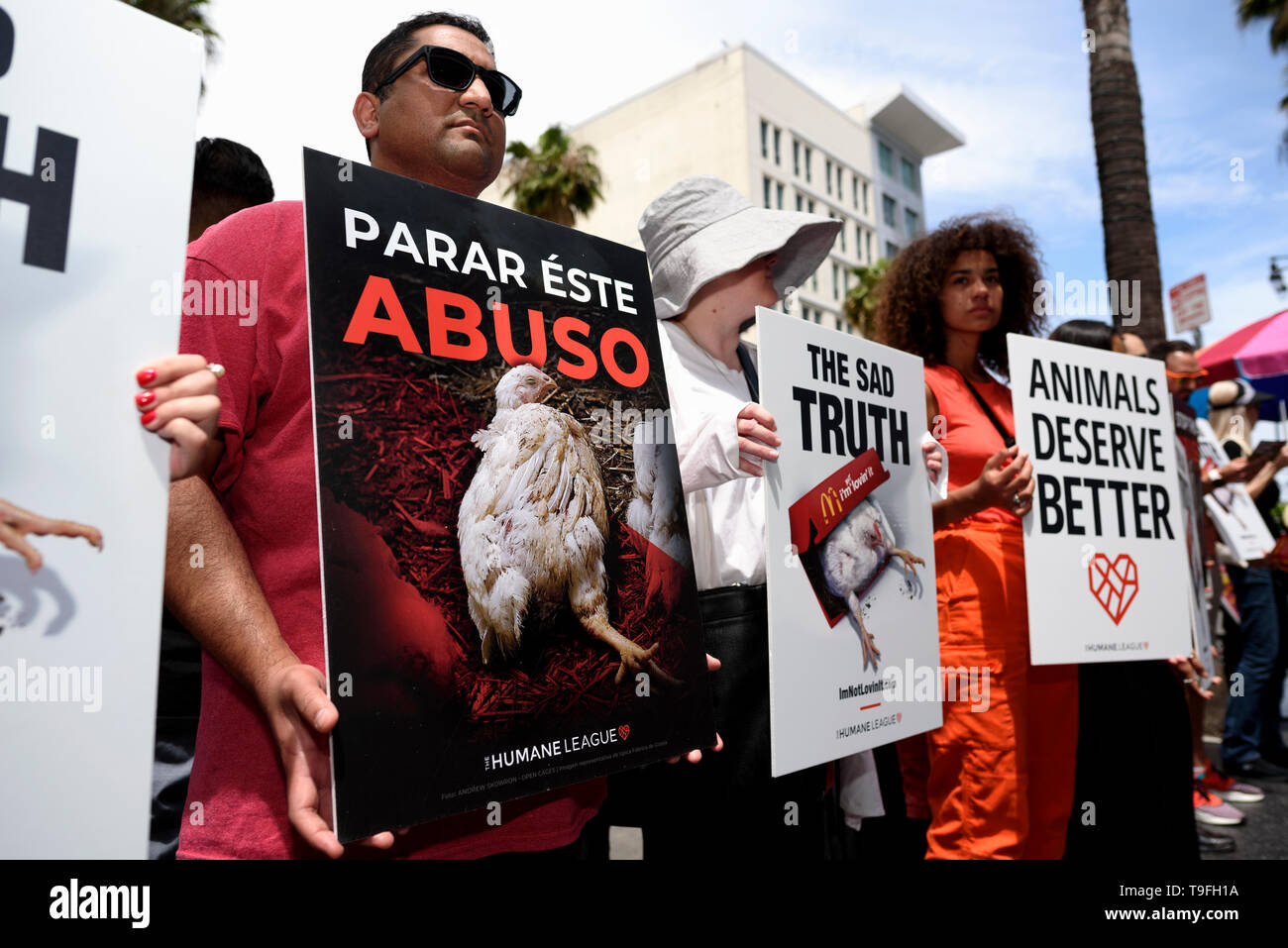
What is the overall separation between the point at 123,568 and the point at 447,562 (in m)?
0.37

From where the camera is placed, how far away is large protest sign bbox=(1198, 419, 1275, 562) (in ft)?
14.7

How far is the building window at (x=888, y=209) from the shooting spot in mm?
42062

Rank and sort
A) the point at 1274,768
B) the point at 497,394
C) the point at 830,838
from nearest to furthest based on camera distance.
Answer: the point at 497,394, the point at 830,838, the point at 1274,768

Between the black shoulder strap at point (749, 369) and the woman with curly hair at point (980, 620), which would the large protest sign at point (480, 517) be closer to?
the black shoulder strap at point (749, 369)

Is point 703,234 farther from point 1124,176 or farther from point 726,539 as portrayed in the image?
point 1124,176

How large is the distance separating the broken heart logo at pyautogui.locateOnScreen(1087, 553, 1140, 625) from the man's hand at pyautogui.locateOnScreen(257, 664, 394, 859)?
2133mm

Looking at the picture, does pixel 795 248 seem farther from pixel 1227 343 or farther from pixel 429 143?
pixel 1227 343

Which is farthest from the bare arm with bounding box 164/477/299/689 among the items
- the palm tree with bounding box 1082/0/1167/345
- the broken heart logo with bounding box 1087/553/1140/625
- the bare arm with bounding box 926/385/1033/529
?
the palm tree with bounding box 1082/0/1167/345

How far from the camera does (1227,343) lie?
22.0 feet

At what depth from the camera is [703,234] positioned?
7.09ft

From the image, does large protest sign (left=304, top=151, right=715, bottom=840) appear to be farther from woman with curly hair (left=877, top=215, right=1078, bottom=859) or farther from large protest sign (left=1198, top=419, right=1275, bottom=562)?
large protest sign (left=1198, top=419, right=1275, bottom=562)

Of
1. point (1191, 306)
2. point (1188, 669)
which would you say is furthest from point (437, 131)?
point (1191, 306)

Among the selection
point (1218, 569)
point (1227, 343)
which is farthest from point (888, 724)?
point (1227, 343)
